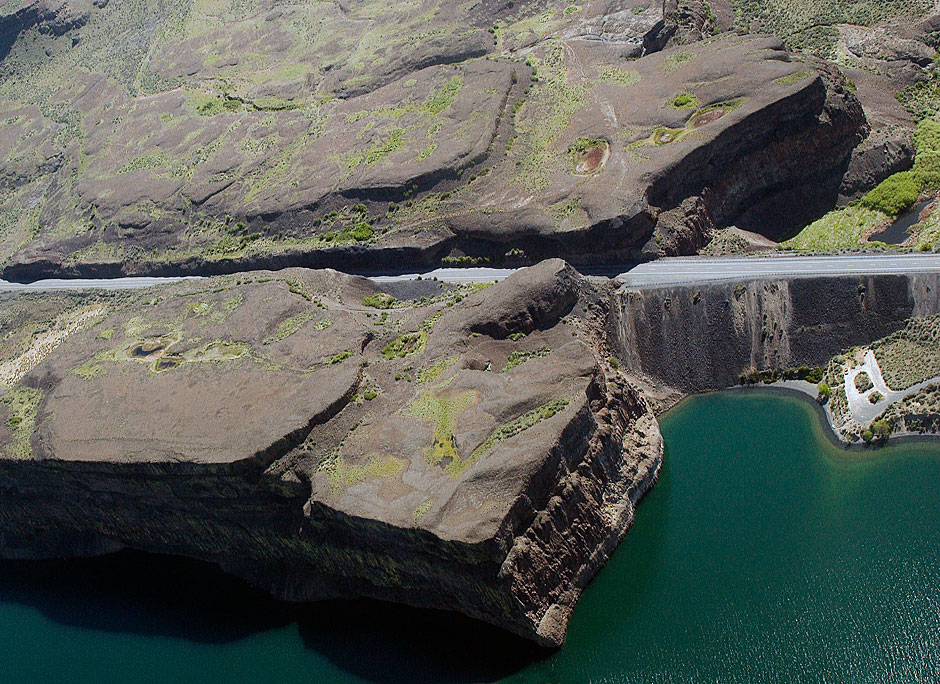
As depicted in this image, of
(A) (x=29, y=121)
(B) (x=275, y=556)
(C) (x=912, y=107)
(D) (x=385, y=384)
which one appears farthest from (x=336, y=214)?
(A) (x=29, y=121)

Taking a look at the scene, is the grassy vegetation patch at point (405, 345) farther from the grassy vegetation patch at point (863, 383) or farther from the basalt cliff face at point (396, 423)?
the grassy vegetation patch at point (863, 383)

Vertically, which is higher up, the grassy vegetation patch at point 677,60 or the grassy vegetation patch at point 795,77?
the grassy vegetation patch at point 677,60

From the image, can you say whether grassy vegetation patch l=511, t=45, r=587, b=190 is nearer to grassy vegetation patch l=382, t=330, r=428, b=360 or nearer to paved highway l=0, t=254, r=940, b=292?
paved highway l=0, t=254, r=940, b=292

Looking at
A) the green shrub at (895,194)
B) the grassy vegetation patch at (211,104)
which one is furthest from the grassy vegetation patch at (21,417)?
the green shrub at (895,194)

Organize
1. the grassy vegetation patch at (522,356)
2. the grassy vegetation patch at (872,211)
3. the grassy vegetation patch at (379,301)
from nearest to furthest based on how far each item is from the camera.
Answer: the grassy vegetation patch at (522,356) < the grassy vegetation patch at (379,301) < the grassy vegetation patch at (872,211)

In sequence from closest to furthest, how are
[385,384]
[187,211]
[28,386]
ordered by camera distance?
[385,384]
[28,386]
[187,211]

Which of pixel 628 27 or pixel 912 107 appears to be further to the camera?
pixel 628 27

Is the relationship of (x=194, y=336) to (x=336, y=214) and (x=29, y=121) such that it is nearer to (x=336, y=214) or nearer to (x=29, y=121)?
(x=336, y=214)
